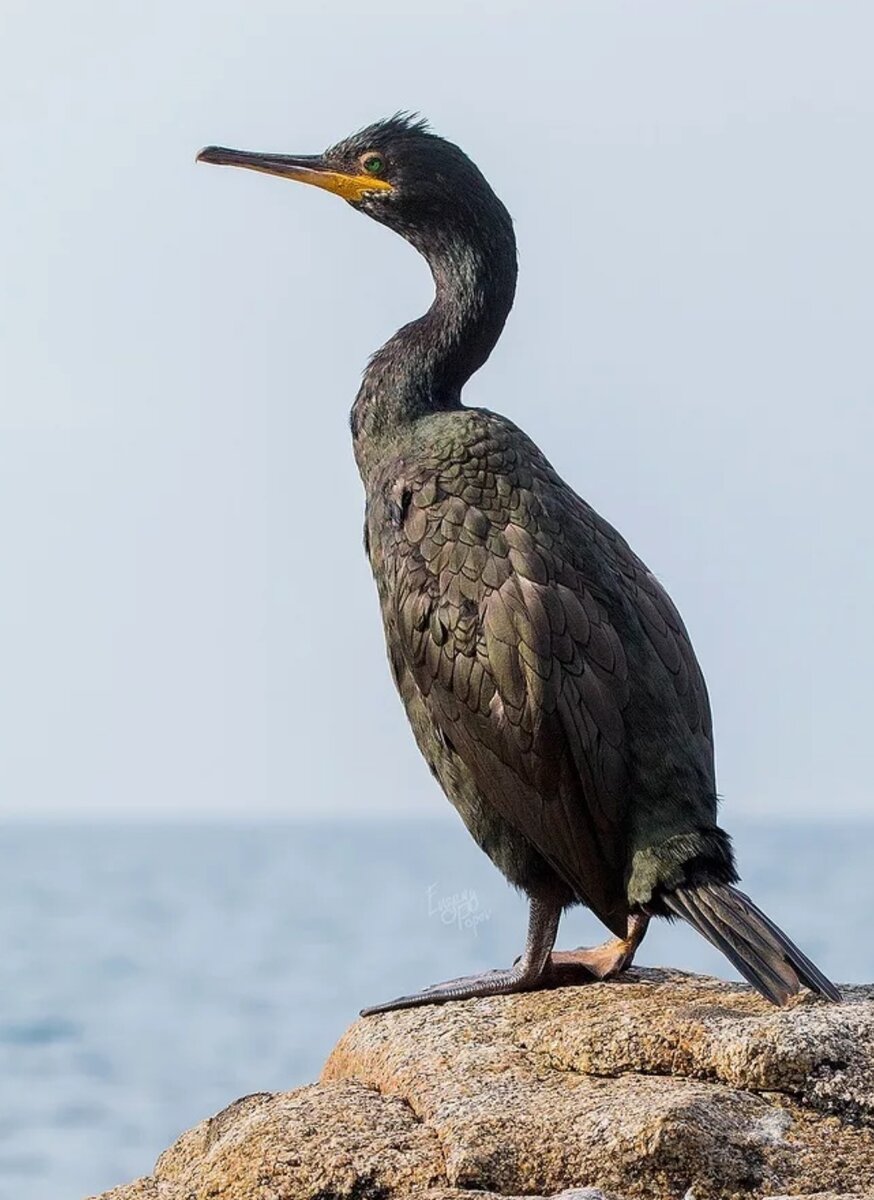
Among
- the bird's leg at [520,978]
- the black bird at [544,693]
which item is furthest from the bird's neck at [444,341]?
the bird's leg at [520,978]

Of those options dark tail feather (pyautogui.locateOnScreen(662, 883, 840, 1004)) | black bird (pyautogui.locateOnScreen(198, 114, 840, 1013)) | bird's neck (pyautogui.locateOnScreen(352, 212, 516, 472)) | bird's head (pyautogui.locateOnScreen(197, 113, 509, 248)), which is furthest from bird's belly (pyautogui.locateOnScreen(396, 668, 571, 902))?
bird's head (pyautogui.locateOnScreen(197, 113, 509, 248))

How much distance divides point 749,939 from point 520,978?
0.89 meters

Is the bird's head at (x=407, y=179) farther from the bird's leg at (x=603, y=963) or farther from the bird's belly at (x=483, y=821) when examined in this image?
the bird's leg at (x=603, y=963)

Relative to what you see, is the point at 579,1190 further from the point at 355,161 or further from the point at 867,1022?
the point at 355,161

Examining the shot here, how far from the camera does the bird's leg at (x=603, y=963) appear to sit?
19.3ft

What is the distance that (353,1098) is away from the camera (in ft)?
16.1

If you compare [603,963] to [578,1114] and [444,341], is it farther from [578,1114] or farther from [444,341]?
[444,341]

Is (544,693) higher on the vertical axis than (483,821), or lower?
higher

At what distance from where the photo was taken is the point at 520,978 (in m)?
5.86

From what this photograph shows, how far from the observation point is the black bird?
18.6ft

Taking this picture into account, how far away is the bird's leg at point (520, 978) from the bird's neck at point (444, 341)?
1.75 metres

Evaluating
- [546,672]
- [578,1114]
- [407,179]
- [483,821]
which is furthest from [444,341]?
[578,1114]

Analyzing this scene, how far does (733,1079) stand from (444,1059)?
2.80 feet

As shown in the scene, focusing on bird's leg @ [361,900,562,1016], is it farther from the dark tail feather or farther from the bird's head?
the bird's head
